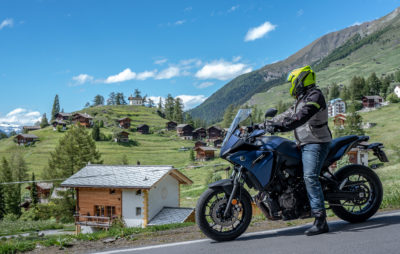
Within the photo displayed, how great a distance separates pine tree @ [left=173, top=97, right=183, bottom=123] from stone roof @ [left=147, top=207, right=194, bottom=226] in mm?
124970

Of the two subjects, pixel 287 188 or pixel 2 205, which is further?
A: pixel 2 205

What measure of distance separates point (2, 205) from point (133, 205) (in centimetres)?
3534

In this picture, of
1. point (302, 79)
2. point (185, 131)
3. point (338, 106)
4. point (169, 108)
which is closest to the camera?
point (302, 79)

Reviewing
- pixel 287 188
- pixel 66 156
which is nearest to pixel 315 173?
pixel 287 188

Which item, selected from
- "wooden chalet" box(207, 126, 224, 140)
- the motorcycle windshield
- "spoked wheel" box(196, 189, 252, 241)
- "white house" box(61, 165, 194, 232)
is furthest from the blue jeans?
"wooden chalet" box(207, 126, 224, 140)

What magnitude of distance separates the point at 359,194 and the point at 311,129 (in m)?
1.48

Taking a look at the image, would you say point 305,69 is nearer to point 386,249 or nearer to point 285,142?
point 285,142

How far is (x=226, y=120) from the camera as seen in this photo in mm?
140250

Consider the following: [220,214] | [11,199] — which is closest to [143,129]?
[11,199]

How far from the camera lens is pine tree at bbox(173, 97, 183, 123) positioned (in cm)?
15038

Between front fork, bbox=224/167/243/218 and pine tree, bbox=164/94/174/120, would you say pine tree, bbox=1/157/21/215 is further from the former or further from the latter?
pine tree, bbox=164/94/174/120

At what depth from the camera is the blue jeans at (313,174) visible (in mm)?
4688

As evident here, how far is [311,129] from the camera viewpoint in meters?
4.85

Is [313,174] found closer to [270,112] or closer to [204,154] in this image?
[270,112]
